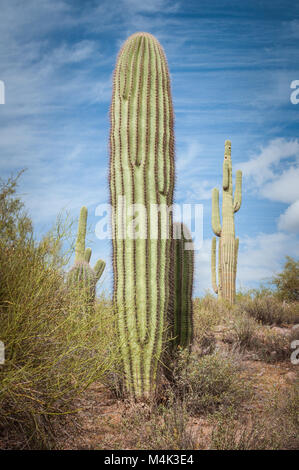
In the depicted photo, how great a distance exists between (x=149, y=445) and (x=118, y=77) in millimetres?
4388

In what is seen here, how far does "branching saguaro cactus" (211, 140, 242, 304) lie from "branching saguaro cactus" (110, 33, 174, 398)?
8.06 meters

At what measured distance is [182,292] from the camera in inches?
229

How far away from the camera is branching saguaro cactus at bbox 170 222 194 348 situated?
5.75 metres

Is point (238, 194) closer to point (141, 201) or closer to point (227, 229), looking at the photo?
point (227, 229)

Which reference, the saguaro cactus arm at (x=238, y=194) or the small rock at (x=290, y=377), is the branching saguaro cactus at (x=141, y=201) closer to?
the small rock at (x=290, y=377)

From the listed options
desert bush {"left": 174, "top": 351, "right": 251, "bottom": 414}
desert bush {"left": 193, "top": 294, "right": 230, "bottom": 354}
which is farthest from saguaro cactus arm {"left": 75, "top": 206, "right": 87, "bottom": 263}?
desert bush {"left": 174, "top": 351, "right": 251, "bottom": 414}

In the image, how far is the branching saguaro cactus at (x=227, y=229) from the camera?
12.7 metres

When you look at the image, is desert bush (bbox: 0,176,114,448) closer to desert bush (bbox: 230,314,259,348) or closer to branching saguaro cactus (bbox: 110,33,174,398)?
branching saguaro cactus (bbox: 110,33,174,398)

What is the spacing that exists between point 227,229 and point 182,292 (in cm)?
744
